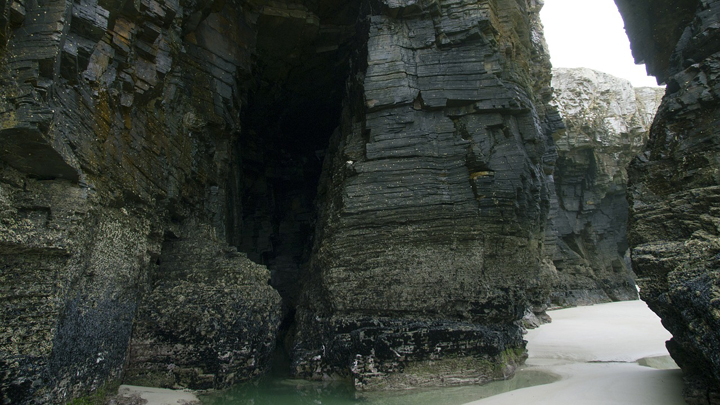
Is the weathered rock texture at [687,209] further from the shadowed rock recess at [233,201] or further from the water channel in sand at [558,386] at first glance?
the water channel in sand at [558,386]

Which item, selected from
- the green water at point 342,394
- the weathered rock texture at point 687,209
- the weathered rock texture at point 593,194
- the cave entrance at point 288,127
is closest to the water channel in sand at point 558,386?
the green water at point 342,394

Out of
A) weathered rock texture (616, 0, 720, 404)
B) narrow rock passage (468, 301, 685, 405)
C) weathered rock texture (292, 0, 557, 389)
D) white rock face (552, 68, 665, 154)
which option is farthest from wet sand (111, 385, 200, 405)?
white rock face (552, 68, 665, 154)

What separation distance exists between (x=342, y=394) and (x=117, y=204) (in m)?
5.63

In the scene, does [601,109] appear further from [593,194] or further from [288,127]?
[288,127]

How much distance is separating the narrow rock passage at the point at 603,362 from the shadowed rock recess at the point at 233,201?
1.55 meters

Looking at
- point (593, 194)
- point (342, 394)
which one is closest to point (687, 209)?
point (342, 394)

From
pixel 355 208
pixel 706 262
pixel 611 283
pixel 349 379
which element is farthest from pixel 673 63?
pixel 611 283

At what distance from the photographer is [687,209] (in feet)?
21.7

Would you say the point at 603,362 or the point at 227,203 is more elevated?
the point at 227,203

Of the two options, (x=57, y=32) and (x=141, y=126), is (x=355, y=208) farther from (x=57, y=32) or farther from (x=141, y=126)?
(x=57, y=32)

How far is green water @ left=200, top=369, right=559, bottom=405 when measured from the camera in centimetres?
850

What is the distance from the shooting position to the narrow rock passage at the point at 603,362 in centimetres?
712

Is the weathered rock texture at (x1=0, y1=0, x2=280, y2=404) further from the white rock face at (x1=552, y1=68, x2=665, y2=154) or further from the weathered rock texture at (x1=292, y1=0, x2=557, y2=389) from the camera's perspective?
the white rock face at (x1=552, y1=68, x2=665, y2=154)

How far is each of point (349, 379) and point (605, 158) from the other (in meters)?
32.4
